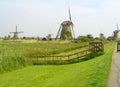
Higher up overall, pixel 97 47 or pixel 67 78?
pixel 97 47

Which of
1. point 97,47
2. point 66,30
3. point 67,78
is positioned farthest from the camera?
point 66,30

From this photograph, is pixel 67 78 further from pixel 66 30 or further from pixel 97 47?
pixel 66 30

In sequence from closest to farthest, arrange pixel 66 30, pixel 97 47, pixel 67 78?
pixel 67 78
pixel 97 47
pixel 66 30

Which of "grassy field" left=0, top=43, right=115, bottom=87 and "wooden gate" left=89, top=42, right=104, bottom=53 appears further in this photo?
"wooden gate" left=89, top=42, right=104, bottom=53

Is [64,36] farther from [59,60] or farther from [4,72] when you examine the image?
[4,72]

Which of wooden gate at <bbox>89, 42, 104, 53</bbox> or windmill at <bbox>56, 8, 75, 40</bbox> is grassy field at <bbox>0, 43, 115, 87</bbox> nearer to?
wooden gate at <bbox>89, 42, 104, 53</bbox>

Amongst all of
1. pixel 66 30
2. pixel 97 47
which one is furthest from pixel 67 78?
pixel 66 30

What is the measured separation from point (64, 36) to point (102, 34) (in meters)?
59.9

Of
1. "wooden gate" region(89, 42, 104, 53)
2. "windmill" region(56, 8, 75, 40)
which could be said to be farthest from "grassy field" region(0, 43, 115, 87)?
"windmill" region(56, 8, 75, 40)

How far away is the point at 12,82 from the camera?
18.2m

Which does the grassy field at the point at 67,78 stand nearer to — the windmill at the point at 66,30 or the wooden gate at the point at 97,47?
the wooden gate at the point at 97,47

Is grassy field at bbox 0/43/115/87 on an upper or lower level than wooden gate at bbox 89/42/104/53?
lower

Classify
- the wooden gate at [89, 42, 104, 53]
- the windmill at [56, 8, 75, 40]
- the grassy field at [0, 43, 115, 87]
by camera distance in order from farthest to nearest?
the windmill at [56, 8, 75, 40] < the wooden gate at [89, 42, 104, 53] < the grassy field at [0, 43, 115, 87]

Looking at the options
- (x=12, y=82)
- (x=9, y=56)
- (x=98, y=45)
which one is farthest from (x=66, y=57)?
(x=12, y=82)
